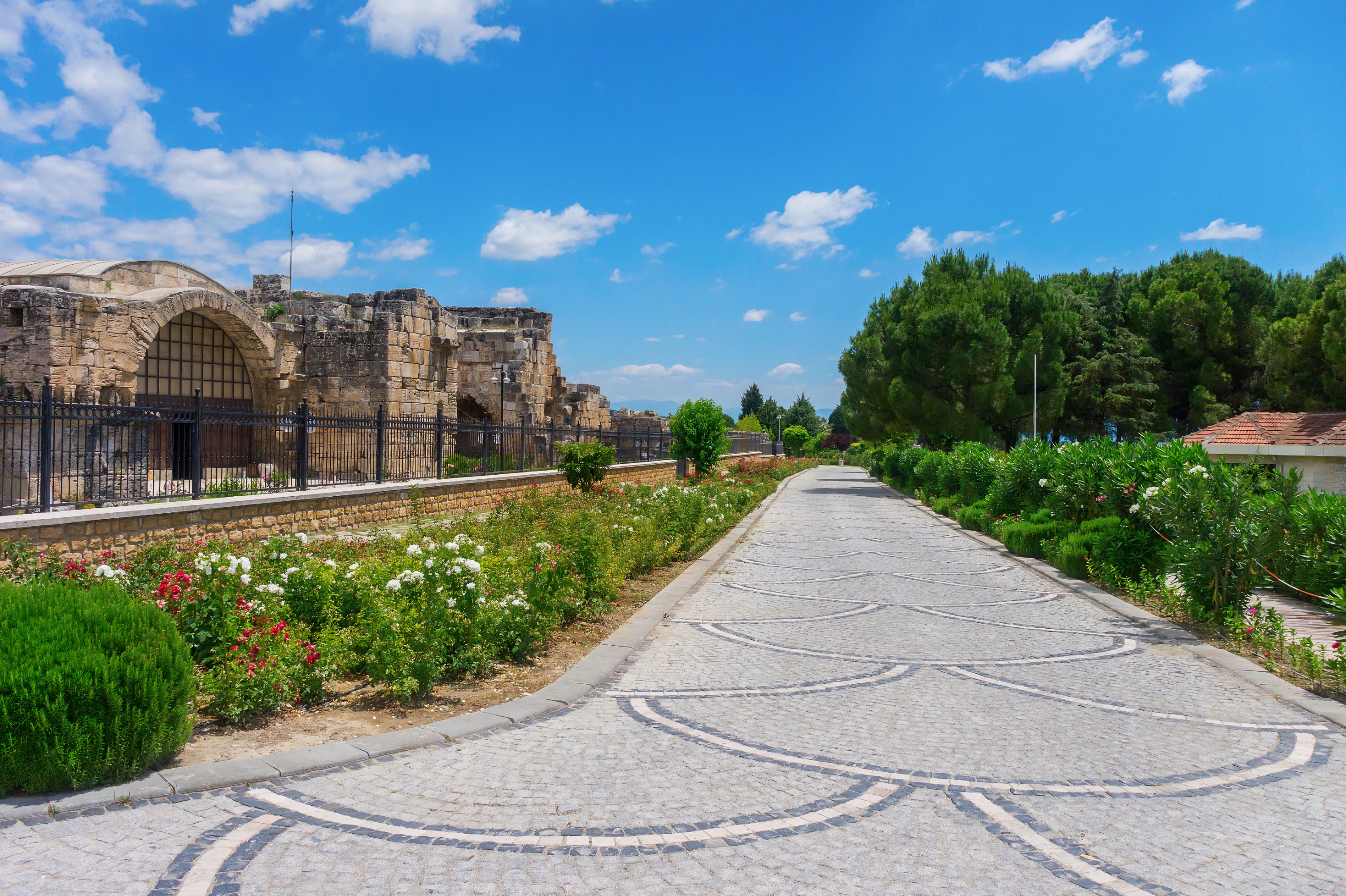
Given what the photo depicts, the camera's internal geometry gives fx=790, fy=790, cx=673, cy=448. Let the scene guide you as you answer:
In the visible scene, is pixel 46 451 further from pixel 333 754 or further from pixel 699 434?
pixel 699 434

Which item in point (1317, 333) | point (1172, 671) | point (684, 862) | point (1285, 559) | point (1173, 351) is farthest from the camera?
point (1173, 351)

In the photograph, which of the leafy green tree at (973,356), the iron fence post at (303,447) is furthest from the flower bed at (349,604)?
the leafy green tree at (973,356)

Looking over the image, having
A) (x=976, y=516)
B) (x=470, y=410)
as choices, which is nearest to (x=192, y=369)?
(x=470, y=410)

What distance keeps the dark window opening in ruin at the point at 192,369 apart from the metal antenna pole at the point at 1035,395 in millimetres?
28160

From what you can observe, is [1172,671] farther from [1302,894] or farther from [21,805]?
[21,805]

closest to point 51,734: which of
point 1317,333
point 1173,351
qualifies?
point 1317,333

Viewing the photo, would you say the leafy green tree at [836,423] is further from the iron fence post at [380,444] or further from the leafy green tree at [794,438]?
the iron fence post at [380,444]

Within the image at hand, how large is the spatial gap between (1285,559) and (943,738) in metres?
4.62

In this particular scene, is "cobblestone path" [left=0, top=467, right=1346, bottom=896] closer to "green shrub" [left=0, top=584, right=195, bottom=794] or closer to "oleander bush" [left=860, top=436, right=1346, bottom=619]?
"green shrub" [left=0, top=584, right=195, bottom=794]

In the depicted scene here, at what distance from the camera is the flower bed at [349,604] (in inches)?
198

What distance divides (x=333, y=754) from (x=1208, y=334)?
149ft

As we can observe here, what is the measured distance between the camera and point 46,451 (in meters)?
8.30

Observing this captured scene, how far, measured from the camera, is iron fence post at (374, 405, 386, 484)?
13875 millimetres

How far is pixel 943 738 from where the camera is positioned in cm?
467
